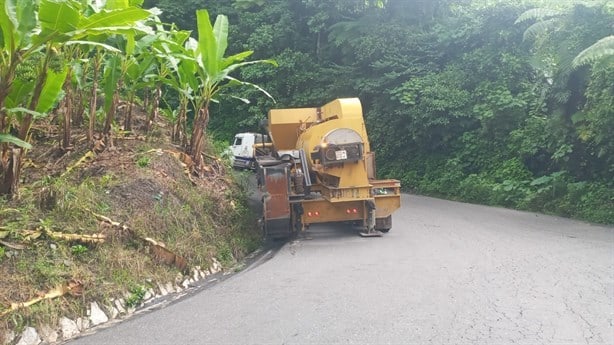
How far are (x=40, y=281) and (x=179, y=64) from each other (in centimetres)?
594

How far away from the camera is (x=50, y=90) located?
691cm

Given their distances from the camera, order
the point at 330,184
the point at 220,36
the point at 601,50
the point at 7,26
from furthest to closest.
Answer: the point at 601,50, the point at 330,184, the point at 220,36, the point at 7,26

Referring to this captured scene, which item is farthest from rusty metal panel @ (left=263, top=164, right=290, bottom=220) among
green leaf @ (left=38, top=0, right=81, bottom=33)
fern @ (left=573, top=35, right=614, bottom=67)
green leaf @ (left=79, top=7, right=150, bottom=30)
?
fern @ (left=573, top=35, right=614, bottom=67)

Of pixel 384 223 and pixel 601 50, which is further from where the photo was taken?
pixel 601 50

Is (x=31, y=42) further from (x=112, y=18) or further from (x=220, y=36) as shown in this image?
(x=220, y=36)

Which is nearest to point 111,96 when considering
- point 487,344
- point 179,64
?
point 179,64

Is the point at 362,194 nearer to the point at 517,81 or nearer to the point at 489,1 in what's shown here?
the point at 517,81

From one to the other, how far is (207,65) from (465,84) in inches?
471

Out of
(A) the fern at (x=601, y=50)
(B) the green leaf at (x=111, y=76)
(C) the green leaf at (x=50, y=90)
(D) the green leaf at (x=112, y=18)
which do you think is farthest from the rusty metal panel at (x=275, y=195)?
(A) the fern at (x=601, y=50)

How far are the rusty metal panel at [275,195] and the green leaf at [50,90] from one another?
4780mm

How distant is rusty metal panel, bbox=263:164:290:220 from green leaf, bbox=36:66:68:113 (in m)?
4.78

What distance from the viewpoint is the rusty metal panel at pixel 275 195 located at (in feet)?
36.4

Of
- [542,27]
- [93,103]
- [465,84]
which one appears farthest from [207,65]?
[465,84]

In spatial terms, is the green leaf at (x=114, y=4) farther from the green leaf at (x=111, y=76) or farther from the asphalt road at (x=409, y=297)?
the asphalt road at (x=409, y=297)
